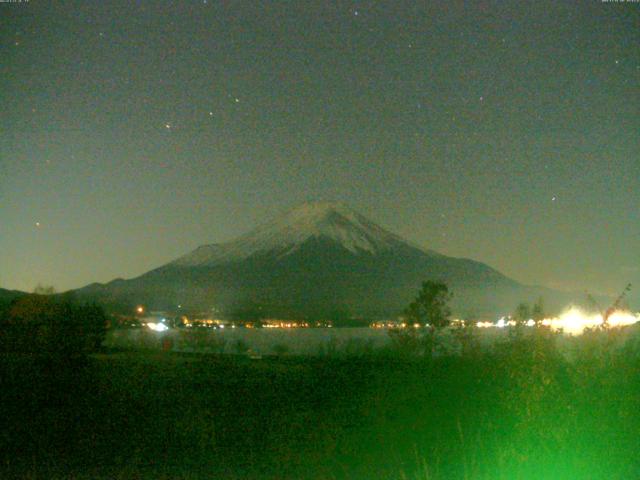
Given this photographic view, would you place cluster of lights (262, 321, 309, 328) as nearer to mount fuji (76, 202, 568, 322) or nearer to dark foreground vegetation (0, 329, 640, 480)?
mount fuji (76, 202, 568, 322)

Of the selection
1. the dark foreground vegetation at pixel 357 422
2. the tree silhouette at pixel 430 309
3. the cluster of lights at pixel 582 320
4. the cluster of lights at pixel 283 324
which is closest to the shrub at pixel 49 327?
the dark foreground vegetation at pixel 357 422

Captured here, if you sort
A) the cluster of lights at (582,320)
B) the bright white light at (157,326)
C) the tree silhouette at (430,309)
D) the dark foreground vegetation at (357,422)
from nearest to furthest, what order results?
1. the dark foreground vegetation at (357,422)
2. the cluster of lights at (582,320)
3. the tree silhouette at (430,309)
4. the bright white light at (157,326)

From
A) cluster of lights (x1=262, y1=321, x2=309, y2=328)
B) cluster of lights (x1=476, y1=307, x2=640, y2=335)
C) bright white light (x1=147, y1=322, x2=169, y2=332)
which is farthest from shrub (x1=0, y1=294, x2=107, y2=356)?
cluster of lights (x1=262, y1=321, x2=309, y2=328)

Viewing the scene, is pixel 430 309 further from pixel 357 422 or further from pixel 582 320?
pixel 357 422

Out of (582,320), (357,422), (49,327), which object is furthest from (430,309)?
(357,422)

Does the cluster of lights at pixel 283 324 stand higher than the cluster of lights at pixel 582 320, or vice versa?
the cluster of lights at pixel 283 324

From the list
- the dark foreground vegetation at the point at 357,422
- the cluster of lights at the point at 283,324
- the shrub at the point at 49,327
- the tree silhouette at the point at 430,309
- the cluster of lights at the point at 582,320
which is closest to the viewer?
the dark foreground vegetation at the point at 357,422

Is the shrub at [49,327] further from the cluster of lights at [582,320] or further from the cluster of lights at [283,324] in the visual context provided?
the cluster of lights at [283,324]

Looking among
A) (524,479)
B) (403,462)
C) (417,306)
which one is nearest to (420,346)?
(417,306)
